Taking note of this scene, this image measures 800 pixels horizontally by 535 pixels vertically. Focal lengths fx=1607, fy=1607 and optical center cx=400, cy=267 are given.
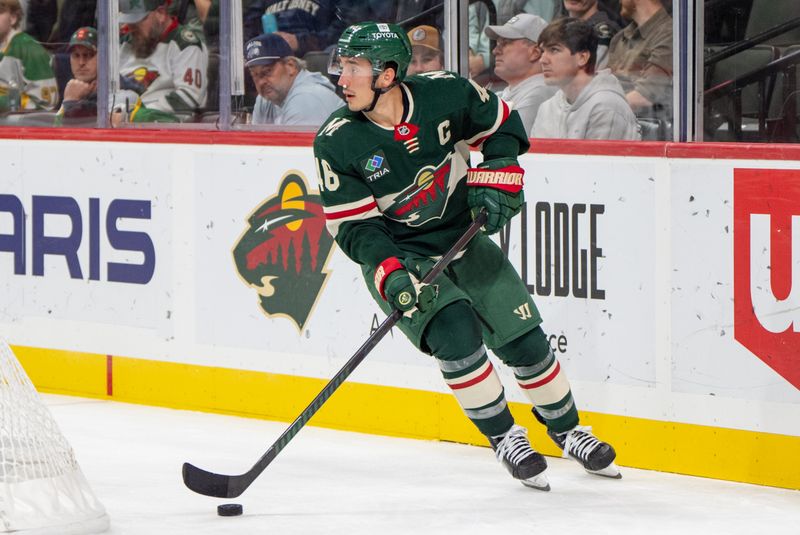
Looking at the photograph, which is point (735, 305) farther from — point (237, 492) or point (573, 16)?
point (237, 492)

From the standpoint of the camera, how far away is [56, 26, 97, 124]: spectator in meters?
6.17

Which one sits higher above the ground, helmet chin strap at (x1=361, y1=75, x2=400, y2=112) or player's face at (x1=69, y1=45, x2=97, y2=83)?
player's face at (x1=69, y1=45, x2=97, y2=83)

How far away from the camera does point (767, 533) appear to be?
3.84 meters

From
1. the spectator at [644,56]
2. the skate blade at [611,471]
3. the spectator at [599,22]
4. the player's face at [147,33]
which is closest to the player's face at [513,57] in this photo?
the spectator at [599,22]

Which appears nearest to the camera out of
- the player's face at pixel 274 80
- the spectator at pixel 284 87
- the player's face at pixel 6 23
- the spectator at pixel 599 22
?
the spectator at pixel 599 22

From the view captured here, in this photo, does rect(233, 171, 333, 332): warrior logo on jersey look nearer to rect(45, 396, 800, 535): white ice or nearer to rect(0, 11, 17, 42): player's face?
rect(45, 396, 800, 535): white ice

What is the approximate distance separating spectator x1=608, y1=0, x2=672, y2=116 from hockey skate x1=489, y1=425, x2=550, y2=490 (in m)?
1.06

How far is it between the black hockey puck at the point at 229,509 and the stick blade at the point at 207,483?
0.04 meters

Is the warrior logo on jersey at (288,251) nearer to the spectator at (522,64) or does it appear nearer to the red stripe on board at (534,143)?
the red stripe on board at (534,143)

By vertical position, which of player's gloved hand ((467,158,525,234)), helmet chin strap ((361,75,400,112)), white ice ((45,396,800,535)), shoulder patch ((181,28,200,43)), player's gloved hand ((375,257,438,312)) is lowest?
white ice ((45,396,800,535))

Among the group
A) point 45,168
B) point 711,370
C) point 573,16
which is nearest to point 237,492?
point 711,370

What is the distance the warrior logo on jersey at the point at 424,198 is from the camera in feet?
Result: 14.0

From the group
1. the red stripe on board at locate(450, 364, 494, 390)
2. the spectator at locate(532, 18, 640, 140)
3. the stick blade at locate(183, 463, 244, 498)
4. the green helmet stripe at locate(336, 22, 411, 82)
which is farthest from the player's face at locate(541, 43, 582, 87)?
the stick blade at locate(183, 463, 244, 498)

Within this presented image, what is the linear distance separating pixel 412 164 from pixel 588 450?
0.92m
